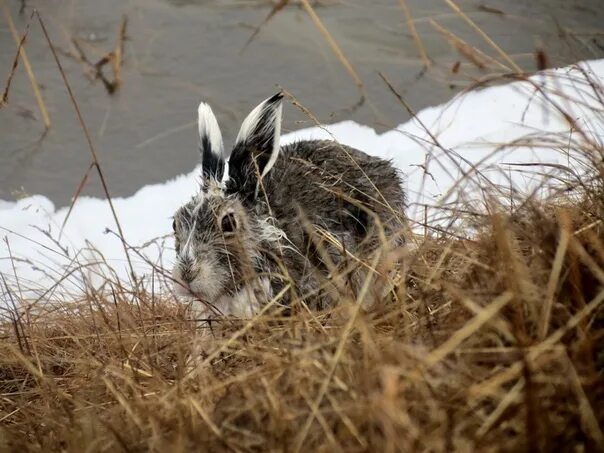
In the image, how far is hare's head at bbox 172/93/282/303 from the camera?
2791mm

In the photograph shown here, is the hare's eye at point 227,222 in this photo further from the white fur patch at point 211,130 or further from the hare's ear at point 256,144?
the white fur patch at point 211,130

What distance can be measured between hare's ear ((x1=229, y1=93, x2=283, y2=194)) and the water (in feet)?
3.96

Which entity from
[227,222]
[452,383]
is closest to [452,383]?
[452,383]

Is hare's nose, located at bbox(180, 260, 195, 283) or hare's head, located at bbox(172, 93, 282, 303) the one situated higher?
hare's head, located at bbox(172, 93, 282, 303)

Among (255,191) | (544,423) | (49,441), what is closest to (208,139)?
(255,191)

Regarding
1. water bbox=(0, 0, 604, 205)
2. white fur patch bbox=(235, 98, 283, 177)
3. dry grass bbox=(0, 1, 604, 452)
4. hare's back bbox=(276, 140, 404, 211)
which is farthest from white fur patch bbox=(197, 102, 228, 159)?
dry grass bbox=(0, 1, 604, 452)

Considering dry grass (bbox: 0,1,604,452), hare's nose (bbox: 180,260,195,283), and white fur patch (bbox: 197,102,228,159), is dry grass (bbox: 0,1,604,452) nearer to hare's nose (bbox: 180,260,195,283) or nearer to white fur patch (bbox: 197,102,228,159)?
hare's nose (bbox: 180,260,195,283)

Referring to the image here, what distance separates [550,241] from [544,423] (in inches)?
15.7

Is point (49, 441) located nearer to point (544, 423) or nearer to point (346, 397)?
point (346, 397)

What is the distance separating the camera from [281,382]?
152 cm

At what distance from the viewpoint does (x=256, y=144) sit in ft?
9.64

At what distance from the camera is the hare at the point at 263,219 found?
2.79m

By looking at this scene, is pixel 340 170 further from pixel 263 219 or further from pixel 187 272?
pixel 187 272

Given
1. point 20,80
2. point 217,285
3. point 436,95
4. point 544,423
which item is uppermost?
point 20,80
